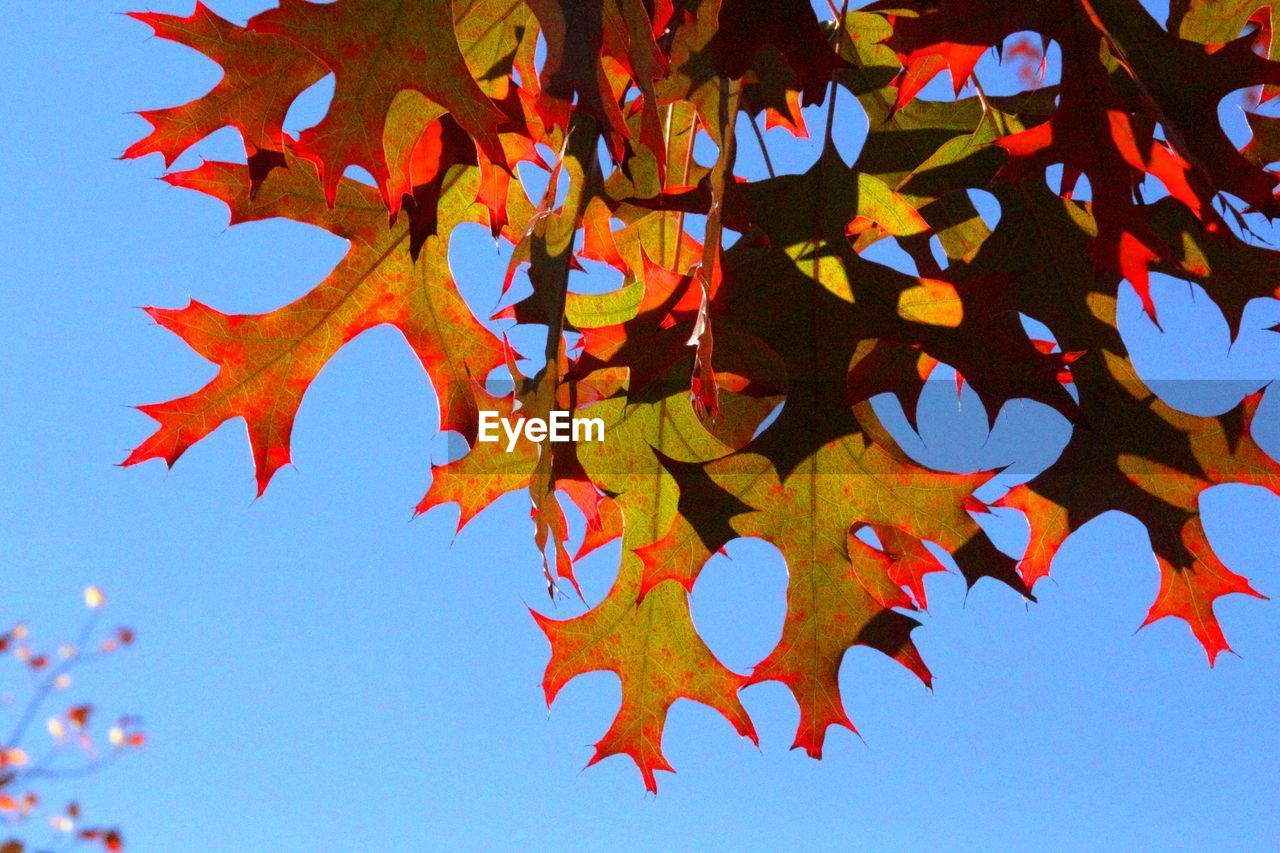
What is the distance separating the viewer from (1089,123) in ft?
3.82

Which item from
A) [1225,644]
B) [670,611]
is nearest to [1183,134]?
[1225,644]

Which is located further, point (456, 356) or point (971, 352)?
A: point (456, 356)

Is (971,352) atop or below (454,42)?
below

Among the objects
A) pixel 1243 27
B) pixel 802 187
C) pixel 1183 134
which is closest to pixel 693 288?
pixel 802 187

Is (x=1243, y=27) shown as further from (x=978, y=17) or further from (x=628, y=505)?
(x=628, y=505)

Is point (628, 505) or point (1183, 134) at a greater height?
point (1183, 134)

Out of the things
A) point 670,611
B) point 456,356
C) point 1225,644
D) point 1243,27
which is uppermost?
point 1243,27

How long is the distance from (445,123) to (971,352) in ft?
1.85

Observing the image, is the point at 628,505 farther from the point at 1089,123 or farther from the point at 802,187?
the point at 1089,123

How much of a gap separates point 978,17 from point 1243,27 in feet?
1.67

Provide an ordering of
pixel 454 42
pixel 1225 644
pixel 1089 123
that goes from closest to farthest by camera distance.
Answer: pixel 454 42
pixel 1089 123
pixel 1225 644

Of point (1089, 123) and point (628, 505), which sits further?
point (628, 505)

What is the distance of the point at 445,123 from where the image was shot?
1.20 metres

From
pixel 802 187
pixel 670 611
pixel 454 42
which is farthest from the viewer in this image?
pixel 670 611
